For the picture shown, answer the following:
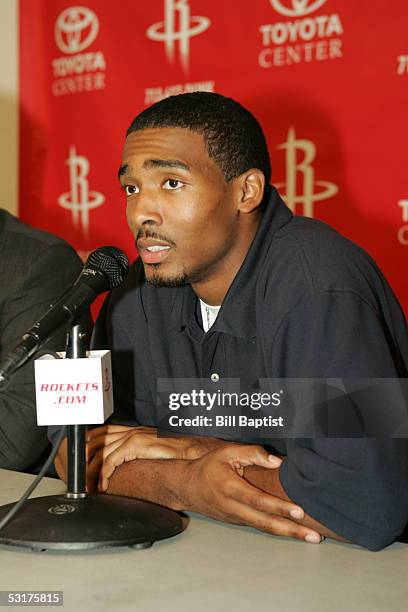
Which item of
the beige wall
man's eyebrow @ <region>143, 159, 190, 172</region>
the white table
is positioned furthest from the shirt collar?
the beige wall

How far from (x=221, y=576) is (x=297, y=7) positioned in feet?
6.70

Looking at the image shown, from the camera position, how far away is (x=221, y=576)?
3.57 feet

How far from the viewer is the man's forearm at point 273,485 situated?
1.24 meters

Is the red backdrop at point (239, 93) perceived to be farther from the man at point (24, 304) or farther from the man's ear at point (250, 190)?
the man's ear at point (250, 190)

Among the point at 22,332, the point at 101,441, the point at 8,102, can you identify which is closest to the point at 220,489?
the point at 101,441

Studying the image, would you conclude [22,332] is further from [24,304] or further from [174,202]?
[174,202]

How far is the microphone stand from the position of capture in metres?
1.17

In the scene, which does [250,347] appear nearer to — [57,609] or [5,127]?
[57,609]

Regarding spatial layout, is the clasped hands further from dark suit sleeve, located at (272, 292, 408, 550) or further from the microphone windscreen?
the microphone windscreen

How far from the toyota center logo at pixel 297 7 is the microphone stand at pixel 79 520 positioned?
5.90 feet

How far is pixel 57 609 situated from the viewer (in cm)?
97

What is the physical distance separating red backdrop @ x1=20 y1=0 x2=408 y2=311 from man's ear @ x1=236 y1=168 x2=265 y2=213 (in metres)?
1.00

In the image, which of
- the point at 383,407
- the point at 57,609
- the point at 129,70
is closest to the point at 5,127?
the point at 129,70

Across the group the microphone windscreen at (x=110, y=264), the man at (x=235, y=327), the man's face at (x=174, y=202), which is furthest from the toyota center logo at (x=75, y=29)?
the microphone windscreen at (x=110, y=264)
